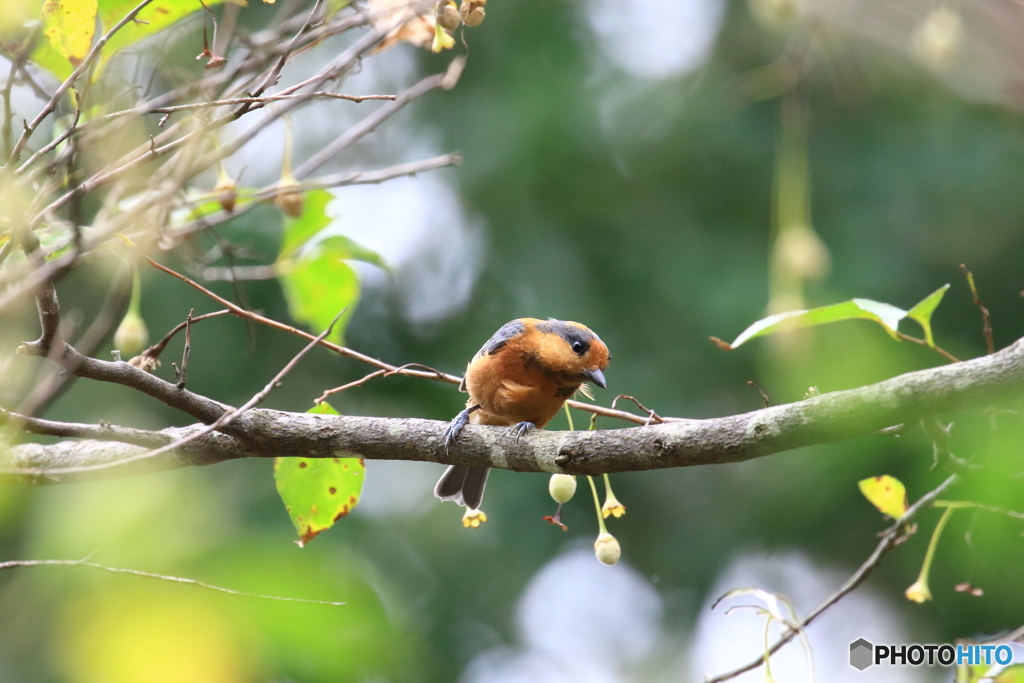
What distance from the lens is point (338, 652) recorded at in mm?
1467

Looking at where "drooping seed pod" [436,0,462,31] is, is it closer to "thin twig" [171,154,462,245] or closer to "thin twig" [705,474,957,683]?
Result: "thin twig" [171,154,462,245]

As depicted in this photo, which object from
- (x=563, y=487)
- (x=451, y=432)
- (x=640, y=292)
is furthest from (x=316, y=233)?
(x=640, y=292)

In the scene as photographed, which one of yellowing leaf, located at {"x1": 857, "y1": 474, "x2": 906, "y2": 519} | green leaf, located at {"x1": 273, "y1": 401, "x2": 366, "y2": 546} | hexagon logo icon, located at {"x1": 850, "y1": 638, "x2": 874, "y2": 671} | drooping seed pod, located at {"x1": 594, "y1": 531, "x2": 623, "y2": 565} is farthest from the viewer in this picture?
hexagon logo icon, located at {"x1": 850, "y1": 638, "x2": 874, "y2": 671}

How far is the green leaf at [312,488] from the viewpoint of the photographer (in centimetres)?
274

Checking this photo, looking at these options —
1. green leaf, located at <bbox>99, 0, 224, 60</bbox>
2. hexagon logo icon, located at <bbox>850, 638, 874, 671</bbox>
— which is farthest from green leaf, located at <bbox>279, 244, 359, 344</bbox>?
hexagon logo icon, located at <bbox>850, 638, 874, 671</bbox>

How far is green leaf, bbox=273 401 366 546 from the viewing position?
2.74 metres

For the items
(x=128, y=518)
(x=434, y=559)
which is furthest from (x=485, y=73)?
(x=128, y=518)

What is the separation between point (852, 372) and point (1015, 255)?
527 centimetres

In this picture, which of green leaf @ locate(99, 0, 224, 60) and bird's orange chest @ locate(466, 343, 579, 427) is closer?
green leaf @ locate(99, 0, 224, 60)

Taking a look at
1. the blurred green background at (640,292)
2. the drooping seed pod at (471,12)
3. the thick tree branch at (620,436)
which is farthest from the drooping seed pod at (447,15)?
the blurred green background at (640,292)

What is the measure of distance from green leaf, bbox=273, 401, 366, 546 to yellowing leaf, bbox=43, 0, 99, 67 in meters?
1.21

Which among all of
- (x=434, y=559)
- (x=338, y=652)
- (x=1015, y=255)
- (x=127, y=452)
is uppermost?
(x=1015, y=255)

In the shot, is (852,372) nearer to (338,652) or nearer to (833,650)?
(338,652)

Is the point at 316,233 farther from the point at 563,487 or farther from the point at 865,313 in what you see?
the point at 865,313
